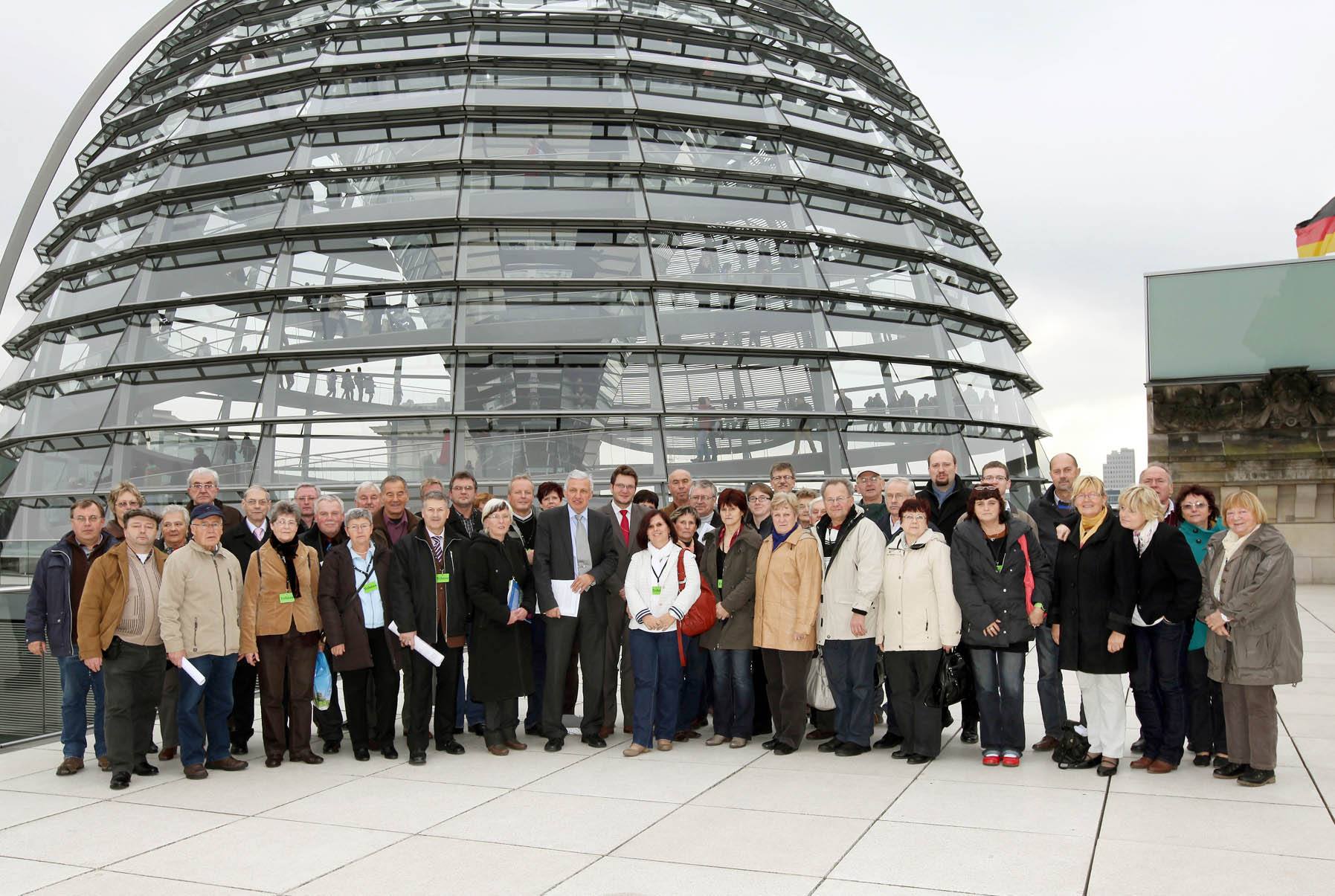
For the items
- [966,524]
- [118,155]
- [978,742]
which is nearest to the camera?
[966,524]

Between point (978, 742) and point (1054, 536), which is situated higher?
point (1054, 536)

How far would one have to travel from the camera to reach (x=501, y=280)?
11781mm

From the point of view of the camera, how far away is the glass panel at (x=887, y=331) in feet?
41.2

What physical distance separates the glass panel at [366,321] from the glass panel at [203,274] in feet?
2.42

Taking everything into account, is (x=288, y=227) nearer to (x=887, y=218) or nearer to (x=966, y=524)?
(x=887, y=218)

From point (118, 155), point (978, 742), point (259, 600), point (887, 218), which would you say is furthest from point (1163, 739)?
point (118, 155)

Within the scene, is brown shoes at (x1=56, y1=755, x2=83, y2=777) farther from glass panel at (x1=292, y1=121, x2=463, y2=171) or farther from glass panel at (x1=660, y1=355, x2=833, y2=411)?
glass panel at (x1=292, y1=121, x2=463, y2=171)

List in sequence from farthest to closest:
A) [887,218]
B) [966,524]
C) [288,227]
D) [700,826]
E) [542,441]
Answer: [887,218] < [288,227] < [542,441] < [966,524] < [700,826]

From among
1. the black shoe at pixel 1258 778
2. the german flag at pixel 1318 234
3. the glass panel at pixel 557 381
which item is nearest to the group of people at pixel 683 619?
the black shoe at pixel 1258 778

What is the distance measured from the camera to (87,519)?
678 centimetres

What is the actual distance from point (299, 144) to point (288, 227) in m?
1.43

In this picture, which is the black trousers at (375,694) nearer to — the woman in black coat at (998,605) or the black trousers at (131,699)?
the black trousers at (131,699)

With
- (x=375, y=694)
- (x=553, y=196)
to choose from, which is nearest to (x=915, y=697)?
(x=375, y=694)

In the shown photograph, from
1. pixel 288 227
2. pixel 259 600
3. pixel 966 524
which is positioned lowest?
pixel 259 600
